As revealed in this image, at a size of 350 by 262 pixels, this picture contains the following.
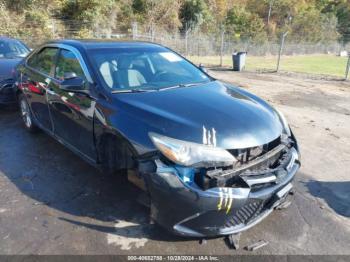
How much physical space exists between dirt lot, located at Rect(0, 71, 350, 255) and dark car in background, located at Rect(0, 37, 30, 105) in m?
1.32

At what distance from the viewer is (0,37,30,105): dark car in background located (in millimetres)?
6096

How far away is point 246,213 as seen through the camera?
2.49 m

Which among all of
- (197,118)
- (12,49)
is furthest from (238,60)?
(197,118)

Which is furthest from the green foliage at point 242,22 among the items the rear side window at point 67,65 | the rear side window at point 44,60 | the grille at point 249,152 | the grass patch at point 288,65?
the grille at point 249,152

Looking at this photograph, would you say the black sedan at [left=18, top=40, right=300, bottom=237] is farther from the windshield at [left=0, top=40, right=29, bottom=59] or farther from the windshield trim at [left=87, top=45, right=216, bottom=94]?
the windshield at [left=0, top=40, right=29, bottom=59]

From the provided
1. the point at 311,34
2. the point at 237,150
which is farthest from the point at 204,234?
the point at 311,34

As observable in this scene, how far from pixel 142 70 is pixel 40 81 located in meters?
1.66

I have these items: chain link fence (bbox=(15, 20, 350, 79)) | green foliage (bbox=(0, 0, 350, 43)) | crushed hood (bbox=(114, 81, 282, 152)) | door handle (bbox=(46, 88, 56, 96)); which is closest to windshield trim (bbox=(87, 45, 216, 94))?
crushed hood (bbox=(114, 81, 282, 152))

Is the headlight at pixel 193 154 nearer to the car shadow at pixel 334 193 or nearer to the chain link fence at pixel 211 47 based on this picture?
the car shadow at pixel 334 193

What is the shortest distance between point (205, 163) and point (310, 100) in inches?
293

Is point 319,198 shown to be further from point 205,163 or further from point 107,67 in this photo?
point 107,67

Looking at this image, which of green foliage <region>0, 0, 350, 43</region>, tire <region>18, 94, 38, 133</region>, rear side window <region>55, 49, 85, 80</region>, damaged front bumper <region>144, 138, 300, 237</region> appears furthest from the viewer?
green foliage <region>0, 0, 350, 43</region>

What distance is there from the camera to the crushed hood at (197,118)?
2480 millimetres

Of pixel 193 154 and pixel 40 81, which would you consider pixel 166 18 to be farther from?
pixel 193 154
